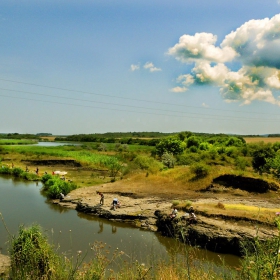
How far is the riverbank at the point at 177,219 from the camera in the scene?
53.8 feet

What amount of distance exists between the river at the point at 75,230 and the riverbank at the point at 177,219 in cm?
68

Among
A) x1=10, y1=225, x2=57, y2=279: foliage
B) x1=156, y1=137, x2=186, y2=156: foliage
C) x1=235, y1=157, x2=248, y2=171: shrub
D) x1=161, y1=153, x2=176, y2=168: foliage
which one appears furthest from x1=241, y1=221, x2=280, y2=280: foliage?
x1=156, y1=137, x2=186, y2=156: foliage

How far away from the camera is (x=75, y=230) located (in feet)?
62.7

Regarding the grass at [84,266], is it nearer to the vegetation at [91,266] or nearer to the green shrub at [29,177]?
the vegetation at [91,266]

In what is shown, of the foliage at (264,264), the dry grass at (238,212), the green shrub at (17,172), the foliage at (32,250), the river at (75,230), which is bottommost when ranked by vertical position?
the river at (75,230)

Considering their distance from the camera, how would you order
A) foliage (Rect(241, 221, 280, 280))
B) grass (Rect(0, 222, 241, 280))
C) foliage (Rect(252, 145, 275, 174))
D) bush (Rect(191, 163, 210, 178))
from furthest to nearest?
foliage (Rect(252, 145, 275, 174)) → bush (Rect(191, 163, 210, 178)) → grass (Rect(0, 222, 241, 280)) → foliage (Rect(241, 221, 280, 280))

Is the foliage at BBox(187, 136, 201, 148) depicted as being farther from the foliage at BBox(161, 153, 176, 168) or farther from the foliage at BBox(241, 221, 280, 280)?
the foliage at BBox(241, 221, 280, 280)

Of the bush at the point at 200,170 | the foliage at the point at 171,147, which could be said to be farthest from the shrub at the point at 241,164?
the foliage at the point at 171,147

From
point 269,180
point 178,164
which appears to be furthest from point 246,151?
point 269,180

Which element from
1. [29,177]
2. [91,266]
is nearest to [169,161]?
[29,177]

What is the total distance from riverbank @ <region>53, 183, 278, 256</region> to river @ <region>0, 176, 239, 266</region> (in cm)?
68

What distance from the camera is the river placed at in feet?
50.5

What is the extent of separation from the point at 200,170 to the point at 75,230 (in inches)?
720

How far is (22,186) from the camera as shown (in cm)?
3459
